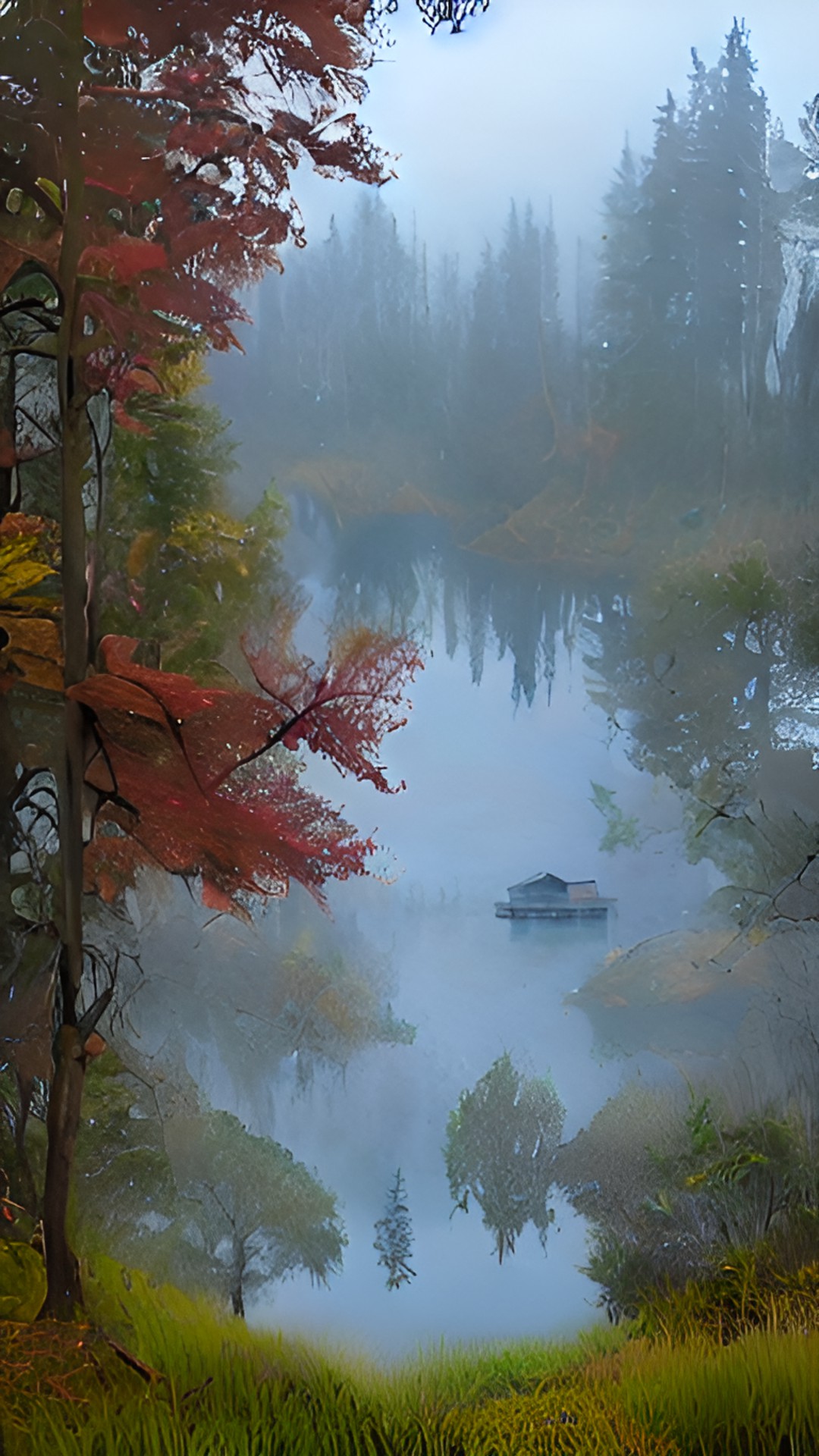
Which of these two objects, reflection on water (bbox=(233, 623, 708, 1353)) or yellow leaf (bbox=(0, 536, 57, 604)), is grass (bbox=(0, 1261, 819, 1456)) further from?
yellow leaf (bbox=(0, 536, 57, 604))

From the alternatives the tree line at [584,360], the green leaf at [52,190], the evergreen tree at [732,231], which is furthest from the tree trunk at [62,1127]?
the evergreen tree at [732,231]

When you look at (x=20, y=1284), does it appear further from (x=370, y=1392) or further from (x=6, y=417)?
(x=6, y=417)

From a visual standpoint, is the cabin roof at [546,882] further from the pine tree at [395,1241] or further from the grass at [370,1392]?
the grass at [370,1392]

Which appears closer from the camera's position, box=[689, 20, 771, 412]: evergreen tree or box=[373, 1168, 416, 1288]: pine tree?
box=[373, 1168, 416, 1288]: pine tree

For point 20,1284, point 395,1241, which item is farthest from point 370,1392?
point 20,1284

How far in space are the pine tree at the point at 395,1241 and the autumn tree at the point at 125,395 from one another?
34 cm

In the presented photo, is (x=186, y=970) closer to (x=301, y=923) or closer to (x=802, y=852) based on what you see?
(x=301, y=923)

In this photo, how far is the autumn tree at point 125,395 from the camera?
1.20 metres

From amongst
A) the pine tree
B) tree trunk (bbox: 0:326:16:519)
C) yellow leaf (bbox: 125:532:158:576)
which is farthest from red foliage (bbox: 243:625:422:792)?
the pine tree

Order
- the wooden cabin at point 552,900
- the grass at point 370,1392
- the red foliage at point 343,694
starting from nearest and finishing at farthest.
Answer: the grass at point 370,1392 → the red foliage at point 343,694 → the wooden cabin at point 552,900

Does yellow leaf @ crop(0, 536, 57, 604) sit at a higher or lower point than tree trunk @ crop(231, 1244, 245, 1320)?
higher

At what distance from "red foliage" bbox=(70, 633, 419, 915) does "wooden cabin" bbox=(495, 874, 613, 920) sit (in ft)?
0.65

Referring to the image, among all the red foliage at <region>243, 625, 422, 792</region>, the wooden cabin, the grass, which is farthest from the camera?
the wooden cabin

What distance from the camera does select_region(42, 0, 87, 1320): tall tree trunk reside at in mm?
1191
